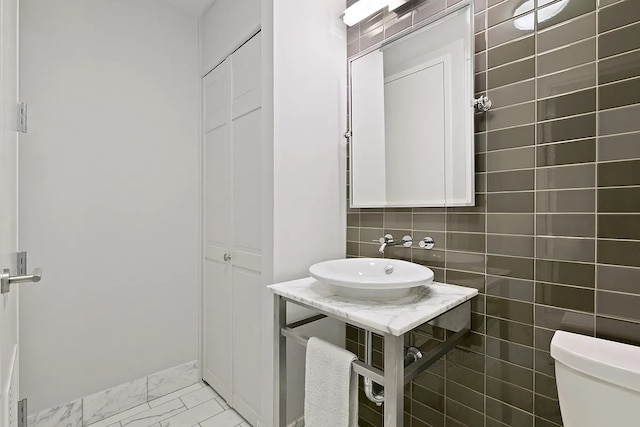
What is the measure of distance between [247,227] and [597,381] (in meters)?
1.47

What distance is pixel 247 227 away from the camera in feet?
5.53

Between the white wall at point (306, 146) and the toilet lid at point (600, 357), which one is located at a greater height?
the white wall at point (306, 146)

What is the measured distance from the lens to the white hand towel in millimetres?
1025

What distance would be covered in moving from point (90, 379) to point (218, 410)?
73 cm

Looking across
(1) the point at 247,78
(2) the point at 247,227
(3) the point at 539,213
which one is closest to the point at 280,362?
(2) the point at 247,227

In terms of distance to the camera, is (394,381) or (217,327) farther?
(217,327)

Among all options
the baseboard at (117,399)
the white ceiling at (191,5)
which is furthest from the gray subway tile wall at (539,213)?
the baseboard at (117,399)

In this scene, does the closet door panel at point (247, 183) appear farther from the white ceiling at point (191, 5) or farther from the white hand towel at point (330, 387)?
the white ceiling at point (191, 5)

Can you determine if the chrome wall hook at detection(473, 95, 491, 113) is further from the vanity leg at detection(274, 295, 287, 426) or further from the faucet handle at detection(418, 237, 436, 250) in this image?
the vanity leg at detection(274, 295, 287, 426)

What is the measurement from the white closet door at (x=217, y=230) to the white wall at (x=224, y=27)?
0.09 metres

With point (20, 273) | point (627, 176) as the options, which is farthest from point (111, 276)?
point (627, 176)

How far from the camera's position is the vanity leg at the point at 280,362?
129 centimetres

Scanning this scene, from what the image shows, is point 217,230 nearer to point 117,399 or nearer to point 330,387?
point 117,399

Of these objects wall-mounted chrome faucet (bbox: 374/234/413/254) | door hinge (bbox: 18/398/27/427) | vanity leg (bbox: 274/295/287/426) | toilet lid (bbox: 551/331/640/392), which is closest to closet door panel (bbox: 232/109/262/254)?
vanity leg (bbox: 274/295/287/426)
